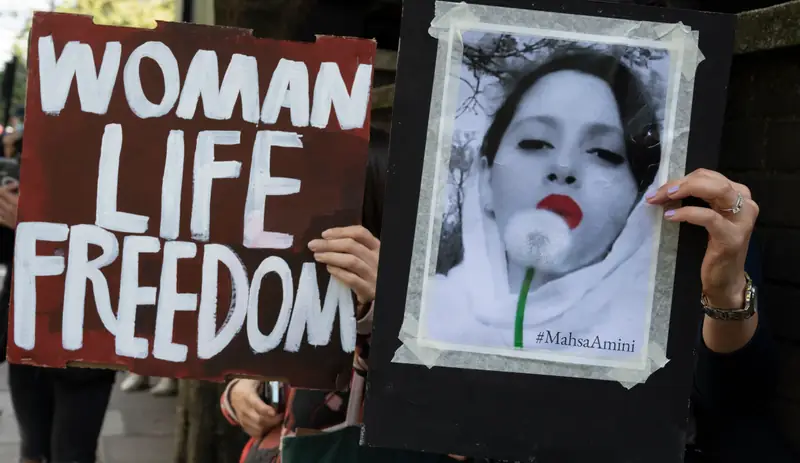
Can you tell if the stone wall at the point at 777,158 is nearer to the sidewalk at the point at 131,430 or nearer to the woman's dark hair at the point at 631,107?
the woman's dark hair at the point at 631,107

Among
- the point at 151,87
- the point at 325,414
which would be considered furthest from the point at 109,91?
the point at 325,414

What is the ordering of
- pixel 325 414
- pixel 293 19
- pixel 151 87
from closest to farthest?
pixel 151 87 → pixel 325 414 → pixel 293 19

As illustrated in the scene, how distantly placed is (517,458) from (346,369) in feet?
1.23

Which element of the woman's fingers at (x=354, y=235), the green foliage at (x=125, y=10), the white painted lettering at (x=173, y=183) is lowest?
the woman's fingers at (x=354, y=235)

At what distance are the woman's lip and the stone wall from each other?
0.71 m

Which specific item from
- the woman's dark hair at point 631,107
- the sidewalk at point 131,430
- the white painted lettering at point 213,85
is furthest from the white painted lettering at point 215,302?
the sidewalk at point 131,430

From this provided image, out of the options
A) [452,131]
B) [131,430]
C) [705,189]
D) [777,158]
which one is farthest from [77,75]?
[131,430]

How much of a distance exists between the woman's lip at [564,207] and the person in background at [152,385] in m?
5.37

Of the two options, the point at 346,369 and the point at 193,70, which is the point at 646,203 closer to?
the point at 346,369

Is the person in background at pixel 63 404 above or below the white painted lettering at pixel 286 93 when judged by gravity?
below

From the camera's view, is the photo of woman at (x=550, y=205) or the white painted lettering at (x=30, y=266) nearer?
the photo of woman at (x=550, y=205)

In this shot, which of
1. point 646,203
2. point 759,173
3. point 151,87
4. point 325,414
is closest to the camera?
point 646,203

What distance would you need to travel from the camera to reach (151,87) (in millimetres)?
1482

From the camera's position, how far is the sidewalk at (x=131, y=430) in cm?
494
